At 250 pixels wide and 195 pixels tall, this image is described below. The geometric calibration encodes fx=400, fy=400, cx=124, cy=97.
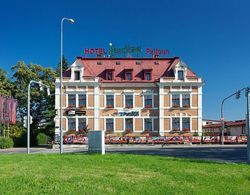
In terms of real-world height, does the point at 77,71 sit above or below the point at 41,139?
above

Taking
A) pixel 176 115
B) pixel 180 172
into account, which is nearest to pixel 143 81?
pixel 176 115

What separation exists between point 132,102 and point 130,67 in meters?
5.71

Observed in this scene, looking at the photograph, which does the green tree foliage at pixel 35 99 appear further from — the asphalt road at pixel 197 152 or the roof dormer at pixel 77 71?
the asphalt road at pixel 197 152

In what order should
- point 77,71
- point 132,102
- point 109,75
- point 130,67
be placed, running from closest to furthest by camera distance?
point 77,71 → point 132,102 → point 109,75 → point 130,67

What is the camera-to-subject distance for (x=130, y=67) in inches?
2352

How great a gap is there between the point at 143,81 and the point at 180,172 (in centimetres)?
4497

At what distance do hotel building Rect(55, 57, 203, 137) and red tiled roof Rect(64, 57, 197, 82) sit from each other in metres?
0.40

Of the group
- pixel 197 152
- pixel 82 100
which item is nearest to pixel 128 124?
pixel 82 100

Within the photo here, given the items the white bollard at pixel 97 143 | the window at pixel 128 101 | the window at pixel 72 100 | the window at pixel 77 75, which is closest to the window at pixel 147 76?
the window at pixel 128 101

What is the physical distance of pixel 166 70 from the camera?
5909 centimetres

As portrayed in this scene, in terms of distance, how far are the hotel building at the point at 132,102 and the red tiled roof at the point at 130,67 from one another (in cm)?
40

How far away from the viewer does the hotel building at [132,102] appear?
56.4m

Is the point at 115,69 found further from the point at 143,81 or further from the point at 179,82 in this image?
the point at 179,82

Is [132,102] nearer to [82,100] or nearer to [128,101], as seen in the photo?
[128,101]
